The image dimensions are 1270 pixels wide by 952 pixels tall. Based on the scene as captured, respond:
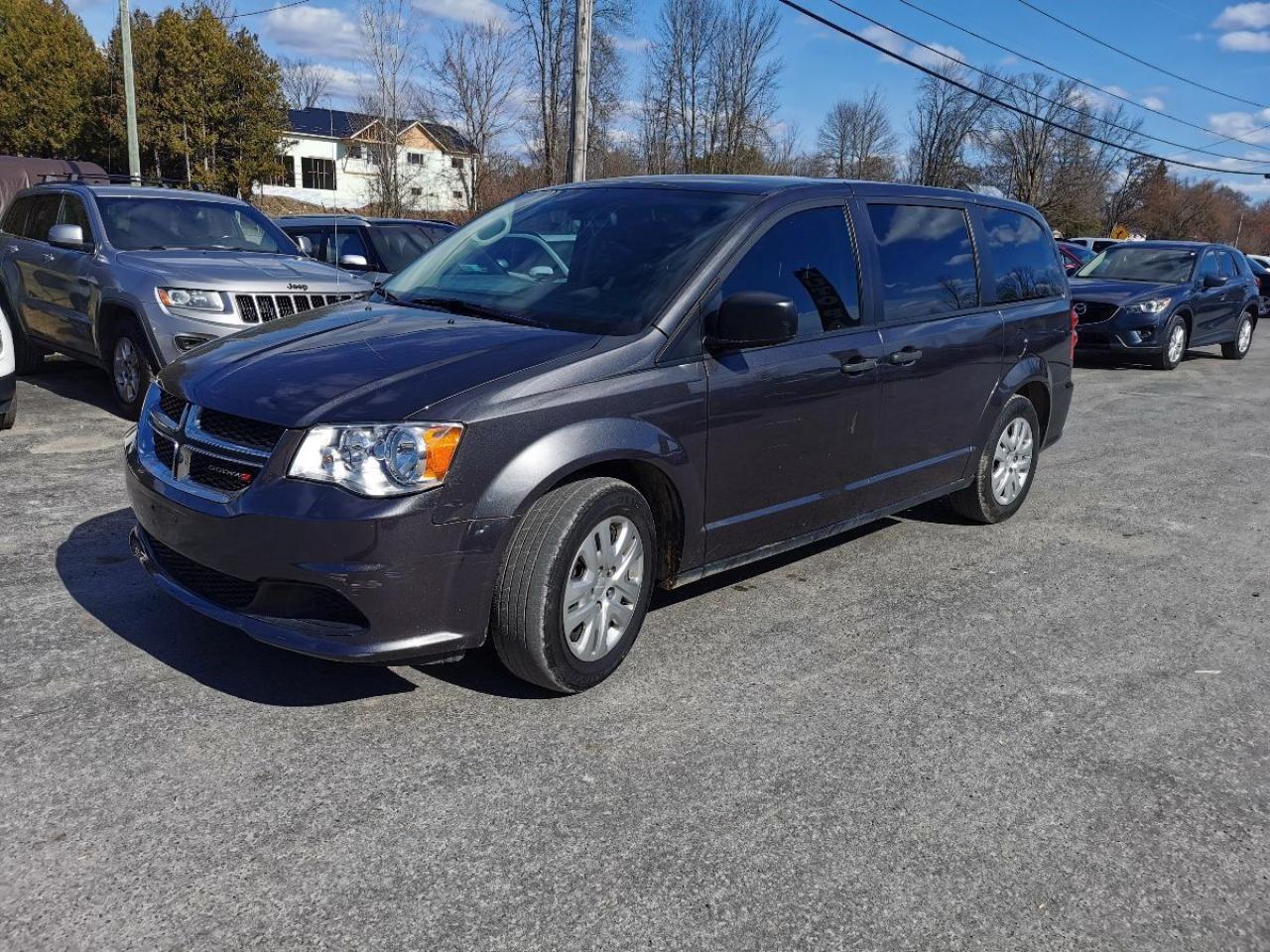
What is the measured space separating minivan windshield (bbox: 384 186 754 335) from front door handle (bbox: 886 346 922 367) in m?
1.10

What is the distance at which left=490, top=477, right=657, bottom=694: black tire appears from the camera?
133 inches

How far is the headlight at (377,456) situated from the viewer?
124 inches

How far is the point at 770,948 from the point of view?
2.45 meters

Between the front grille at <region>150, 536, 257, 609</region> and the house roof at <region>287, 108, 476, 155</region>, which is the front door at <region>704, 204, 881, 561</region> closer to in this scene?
the front grille at <region>150, 536, 257, 609</region>

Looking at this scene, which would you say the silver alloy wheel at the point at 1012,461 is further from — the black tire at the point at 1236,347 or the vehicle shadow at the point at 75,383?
the black tire at the point at 1236,347

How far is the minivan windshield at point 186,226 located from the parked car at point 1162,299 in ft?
34.0

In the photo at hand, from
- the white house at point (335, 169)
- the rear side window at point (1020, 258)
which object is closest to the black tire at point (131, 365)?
the rear side window at point (1020, 258)

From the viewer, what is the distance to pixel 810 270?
177 inches

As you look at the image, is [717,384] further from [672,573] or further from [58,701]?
[58,701]

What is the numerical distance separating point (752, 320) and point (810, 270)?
31.4 inches

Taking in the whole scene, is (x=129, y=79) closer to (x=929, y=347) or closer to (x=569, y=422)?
(x=929, y=347)

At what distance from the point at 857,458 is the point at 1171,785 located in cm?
195

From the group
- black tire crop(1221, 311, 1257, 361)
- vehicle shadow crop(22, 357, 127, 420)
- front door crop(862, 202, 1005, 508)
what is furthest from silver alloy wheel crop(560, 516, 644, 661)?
black tire crop(1221, 311, 1257, 361)

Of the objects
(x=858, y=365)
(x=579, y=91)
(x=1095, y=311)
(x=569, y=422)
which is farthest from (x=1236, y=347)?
(x=569, y=422)
